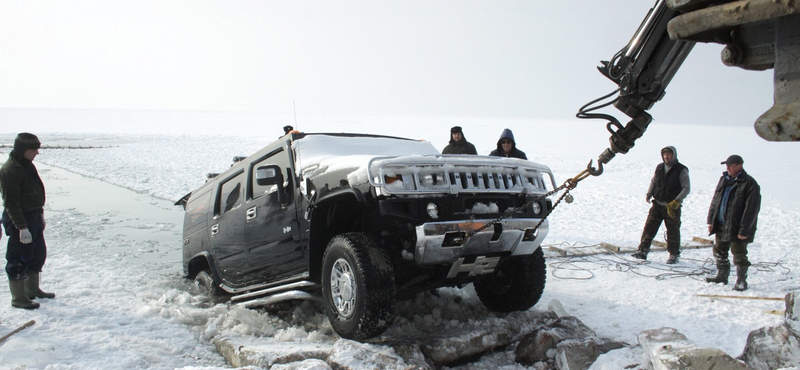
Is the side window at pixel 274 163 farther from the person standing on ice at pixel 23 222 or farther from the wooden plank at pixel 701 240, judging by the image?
the wooden plank at pixel 701 240

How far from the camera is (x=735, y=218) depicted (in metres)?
5.96

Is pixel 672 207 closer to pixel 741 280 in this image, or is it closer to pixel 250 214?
pixel 741 280

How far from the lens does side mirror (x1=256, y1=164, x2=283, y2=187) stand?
14.2 ft

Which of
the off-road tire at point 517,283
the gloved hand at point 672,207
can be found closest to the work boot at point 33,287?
the off-road tire at point 517,283

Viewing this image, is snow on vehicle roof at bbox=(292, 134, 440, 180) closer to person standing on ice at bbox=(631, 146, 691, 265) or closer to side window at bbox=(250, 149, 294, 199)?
side window at bbox=(250, 149, 294, 199)

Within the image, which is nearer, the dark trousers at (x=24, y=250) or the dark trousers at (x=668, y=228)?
the dark trousers at (x=24, y=250)

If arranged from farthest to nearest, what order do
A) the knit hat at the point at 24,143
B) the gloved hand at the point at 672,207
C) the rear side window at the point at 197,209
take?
the gloved hand at the point at 672,207, the rear side window at the point at 197,209, the knit hat at the point at 24,143

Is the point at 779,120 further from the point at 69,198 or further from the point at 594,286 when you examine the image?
the point at 69,198

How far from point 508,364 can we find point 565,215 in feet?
25.8

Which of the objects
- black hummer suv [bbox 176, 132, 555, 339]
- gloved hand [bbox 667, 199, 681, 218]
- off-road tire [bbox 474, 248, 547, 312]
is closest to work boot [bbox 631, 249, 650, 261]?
gloved hand [bbox 667, 199, 681, 218]

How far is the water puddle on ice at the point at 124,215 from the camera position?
8.13m

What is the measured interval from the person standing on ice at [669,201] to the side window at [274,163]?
5.33m

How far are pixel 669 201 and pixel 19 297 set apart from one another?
25.7 ft

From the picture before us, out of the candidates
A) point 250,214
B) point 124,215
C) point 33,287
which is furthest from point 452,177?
point 124,215
